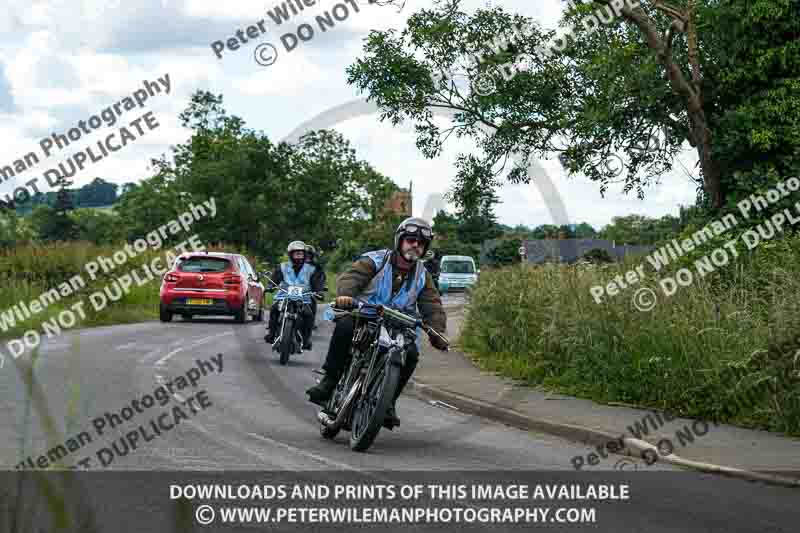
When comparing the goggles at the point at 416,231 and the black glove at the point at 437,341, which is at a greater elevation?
the goggles at the point at 416,231

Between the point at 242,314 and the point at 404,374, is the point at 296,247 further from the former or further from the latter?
the point at 242,314

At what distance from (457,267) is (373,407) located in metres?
55.4

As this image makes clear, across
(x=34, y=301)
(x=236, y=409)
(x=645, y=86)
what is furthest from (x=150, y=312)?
(x=236, y=409)

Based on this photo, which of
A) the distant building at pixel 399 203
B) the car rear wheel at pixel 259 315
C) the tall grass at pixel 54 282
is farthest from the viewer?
the distant building at pixel 399 203

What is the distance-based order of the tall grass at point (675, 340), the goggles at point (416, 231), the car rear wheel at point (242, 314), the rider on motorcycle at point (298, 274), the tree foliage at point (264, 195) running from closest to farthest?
the goggles at point (416, 231) < the tall grass at point (675, 340) < the rider on motorcycle at point (298, 274) < the car rear wheel at point (242, 314) < the tree foliage at point (264, 195)

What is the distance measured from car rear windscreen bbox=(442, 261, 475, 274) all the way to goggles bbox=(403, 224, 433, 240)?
54604mm

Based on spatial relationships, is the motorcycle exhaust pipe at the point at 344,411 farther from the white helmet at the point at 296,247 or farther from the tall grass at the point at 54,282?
the tall grass at the point at 54,282

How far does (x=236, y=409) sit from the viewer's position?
11.7m

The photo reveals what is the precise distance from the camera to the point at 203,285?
27.8 metres

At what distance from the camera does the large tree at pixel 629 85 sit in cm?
1895

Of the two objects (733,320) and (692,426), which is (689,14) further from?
(692,426)

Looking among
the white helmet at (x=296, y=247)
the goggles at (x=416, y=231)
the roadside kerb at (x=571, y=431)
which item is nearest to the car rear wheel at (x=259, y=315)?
the white helmet at (x=296, y=247)

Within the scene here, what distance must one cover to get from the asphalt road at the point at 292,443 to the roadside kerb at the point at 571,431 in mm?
140

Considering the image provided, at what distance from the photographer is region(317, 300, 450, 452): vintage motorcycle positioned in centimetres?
859
